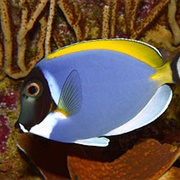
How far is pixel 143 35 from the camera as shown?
222 centimetres

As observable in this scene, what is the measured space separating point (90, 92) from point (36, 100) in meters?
0.18

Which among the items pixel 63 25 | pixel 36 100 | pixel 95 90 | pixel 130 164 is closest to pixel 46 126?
pixel 36 100

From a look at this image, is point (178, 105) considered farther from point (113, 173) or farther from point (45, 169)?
point (45, 169)

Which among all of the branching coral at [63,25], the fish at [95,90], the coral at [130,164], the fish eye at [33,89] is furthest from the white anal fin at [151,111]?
the branching coral at [63,25]

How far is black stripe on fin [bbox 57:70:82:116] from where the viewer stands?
1.03m

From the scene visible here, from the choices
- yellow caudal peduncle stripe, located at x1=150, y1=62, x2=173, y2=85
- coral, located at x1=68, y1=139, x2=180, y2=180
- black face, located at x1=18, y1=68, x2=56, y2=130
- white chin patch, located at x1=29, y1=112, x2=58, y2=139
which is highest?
yellow caudal peduncle stripe, located at x1=150, y1=62, x2=173, y2=85

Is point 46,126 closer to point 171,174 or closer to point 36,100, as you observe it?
point 36,100

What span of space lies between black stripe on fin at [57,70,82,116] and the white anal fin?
17cm

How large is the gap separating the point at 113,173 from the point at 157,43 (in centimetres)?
97

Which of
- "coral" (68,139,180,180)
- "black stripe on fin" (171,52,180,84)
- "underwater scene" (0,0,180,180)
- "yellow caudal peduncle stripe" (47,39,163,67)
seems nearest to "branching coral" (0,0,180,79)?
"underwater scene" (0,0,180,180)

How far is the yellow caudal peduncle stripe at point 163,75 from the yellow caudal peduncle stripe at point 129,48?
0.12 ft

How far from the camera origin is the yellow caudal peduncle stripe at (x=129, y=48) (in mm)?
1104

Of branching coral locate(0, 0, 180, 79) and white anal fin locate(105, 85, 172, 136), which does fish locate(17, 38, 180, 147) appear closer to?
white anal fin locate(105, 85, 172, 136)

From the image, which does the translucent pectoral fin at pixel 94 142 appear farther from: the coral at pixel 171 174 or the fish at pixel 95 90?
the coral at pixel 171 174
